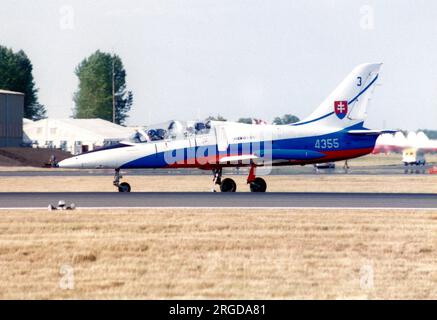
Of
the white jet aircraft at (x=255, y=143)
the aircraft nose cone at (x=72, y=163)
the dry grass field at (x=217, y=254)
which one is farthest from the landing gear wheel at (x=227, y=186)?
the dry grass field at (x=217, y=254)

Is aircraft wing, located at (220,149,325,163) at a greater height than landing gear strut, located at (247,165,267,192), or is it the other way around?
aircraft wing, located at (220,149,325,163)

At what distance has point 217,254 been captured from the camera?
69.7ft

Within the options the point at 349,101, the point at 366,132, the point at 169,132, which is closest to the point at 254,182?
the point at 169,132

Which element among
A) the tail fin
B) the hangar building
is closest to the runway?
the tail fin

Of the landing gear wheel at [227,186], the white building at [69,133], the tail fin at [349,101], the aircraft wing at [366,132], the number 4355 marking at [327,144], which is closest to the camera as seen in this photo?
the landing gear wheel at [227,186]

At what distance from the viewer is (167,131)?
129ft

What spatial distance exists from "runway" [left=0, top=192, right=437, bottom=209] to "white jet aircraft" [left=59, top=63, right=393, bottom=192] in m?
2.90

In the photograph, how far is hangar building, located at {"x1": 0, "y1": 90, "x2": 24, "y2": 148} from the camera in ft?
399

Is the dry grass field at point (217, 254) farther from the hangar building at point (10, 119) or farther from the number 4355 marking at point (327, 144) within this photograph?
the hangar building at point (10, 119)

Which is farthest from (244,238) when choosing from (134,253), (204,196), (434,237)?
(204,196)

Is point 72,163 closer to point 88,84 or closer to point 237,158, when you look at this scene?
point 237,158

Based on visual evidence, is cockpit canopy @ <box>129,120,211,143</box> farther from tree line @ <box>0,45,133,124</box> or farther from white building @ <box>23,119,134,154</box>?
tree line @ <box>0,45,133,124</box>

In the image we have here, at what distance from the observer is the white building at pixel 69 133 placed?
13900cm
